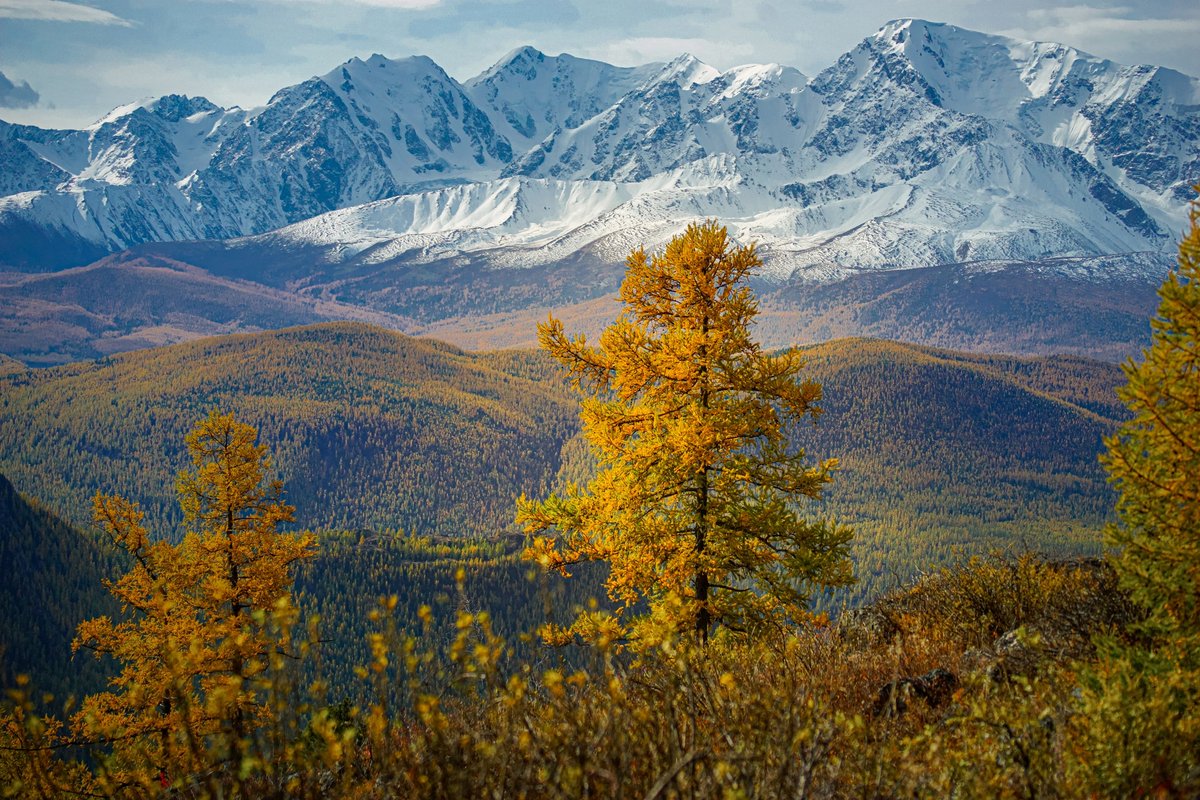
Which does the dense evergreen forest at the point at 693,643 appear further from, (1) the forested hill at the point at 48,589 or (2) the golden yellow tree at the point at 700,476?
(1) the forested hill at the point at 48,589

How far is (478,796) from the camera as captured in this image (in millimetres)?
4223

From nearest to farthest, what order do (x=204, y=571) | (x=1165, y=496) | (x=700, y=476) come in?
(x=1165, y=496) < (x=700, y=476) < (x=204, y=571)

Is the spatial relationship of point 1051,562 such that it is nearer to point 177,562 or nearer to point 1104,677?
point 1104,677

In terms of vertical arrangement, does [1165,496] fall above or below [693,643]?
above

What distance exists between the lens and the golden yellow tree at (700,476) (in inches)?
526

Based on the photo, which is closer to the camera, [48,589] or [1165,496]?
[1165,496]

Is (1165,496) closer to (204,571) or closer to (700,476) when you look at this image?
(700,476)

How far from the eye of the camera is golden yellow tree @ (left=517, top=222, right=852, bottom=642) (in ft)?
43.8

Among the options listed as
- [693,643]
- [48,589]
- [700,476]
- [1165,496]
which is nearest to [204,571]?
[700,476]

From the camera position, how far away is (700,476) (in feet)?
44.7

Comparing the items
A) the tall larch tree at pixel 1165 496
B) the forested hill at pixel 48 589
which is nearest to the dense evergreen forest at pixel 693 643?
the tall larch tree at pixel 1165 496

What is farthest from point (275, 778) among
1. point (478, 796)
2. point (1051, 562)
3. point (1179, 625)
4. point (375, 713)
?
point (1051, 562)

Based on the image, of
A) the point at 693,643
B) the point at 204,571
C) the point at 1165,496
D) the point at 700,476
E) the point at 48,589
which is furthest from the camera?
the point at 48,589

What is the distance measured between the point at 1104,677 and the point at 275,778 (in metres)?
5.41
